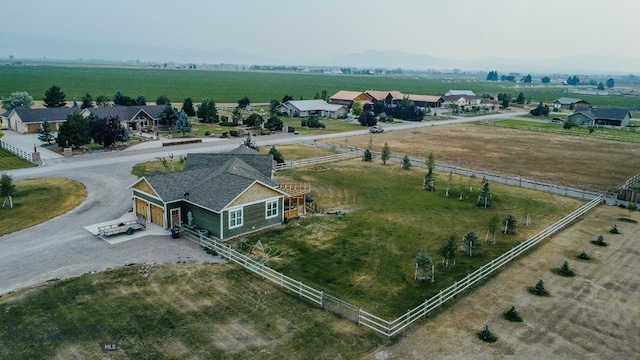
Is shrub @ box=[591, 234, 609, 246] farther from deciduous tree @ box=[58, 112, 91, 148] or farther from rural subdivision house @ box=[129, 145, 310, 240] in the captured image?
deciduous tree @ box=[58, 112, 91, 148]

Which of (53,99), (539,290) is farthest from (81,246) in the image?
(53,99)

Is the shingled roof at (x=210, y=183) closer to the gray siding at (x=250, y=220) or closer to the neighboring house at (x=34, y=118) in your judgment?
the gray siding at (x=250, y=220)

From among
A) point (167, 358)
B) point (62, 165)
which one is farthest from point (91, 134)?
point (167, 358)

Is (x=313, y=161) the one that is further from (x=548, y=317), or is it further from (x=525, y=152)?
(x=548, y=317)

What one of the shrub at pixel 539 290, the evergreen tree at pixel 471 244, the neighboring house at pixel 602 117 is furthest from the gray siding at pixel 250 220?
the neighboring house at pixel 602 117

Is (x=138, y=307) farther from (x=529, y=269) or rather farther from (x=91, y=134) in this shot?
(x=91, y=134)

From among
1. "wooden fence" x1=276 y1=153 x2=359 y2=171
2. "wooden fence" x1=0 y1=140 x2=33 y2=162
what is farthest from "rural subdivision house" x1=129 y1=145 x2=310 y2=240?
"wooden fence" x1=0 y1=140 x2=33 y2=162
